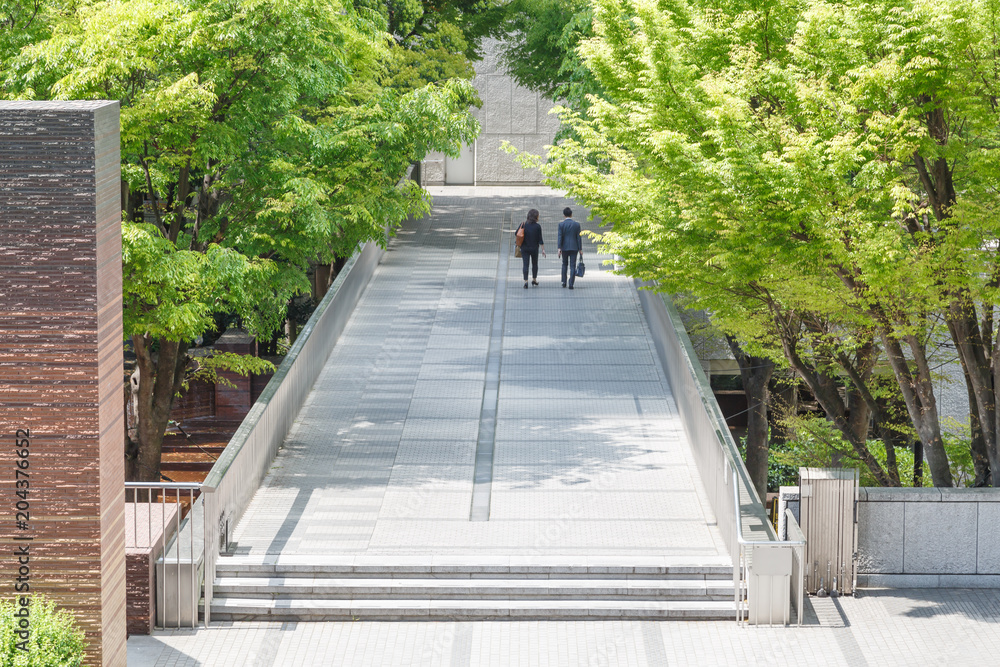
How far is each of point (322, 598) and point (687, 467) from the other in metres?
5.19

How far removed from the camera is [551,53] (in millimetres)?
28109

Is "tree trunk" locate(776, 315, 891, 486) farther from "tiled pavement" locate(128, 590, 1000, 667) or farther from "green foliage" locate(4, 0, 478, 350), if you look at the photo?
"green foliage" locate(4, 0, 478, 350)

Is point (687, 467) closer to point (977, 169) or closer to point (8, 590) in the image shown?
point (977, 169)

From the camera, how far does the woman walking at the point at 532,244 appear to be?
2134cm

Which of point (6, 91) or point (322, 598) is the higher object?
point (6, 91)

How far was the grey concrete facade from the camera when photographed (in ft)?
124

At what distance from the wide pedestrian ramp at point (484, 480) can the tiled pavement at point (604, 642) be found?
26 centimetres

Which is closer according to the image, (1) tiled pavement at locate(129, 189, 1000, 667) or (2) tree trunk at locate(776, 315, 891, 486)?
(1) tiled pavement at locate(129, 189, 1000, 667)

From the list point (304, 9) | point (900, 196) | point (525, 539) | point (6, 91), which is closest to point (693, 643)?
point (525, 539)

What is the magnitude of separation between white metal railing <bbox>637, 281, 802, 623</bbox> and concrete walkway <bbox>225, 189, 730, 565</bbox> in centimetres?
30

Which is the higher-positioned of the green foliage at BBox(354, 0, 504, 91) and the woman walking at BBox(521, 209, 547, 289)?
the green foliage at BBox(354, 0, 504, 91)

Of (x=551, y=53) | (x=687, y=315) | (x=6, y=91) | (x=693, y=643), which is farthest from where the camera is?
(x=551, y=53)

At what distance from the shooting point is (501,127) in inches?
1500

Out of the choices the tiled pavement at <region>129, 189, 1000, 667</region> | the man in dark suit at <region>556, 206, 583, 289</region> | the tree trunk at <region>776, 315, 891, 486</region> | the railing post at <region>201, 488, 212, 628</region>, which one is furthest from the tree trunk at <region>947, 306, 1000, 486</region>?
the man in dark suit at <region>556, 206, 583, 289</region>
